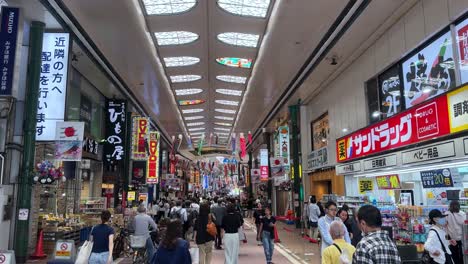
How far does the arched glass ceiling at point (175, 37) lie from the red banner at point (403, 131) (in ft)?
19.2

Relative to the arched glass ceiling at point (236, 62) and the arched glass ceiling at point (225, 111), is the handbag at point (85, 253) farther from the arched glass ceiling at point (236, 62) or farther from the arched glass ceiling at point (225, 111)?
the arched glass ceiling at point (225, 111)

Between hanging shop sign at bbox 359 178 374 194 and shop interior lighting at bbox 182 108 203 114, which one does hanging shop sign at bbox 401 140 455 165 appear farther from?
shop interior lighting at bbox 182 108 203 114

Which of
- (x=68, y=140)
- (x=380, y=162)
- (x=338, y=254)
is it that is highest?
(x=68, y=140)

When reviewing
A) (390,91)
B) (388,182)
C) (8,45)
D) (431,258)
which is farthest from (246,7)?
(431,258)

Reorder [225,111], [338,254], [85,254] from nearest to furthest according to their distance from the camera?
[338,254] < [85,254] < [225,111]

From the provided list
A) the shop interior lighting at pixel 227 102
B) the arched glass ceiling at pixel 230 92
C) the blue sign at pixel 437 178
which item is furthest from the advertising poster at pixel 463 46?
the shop interior lighting at pixel 227 102

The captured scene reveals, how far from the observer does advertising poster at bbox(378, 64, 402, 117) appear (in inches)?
412

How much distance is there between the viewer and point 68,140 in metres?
9.39

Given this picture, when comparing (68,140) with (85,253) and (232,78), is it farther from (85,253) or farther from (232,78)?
(232,78)

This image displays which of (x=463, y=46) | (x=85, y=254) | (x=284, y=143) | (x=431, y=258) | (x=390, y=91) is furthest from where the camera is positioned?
(x=284, y=143)

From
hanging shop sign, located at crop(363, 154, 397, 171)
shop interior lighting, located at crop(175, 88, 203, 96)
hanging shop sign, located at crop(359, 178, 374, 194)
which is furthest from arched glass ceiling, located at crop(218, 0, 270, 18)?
shop interior lighting, located at crop(175, 88, 203, 96)

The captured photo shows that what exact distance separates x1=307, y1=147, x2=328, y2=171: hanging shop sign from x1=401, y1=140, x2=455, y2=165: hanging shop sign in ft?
22.7

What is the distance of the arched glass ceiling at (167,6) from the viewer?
428 inches

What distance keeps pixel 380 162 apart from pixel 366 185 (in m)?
2.40
